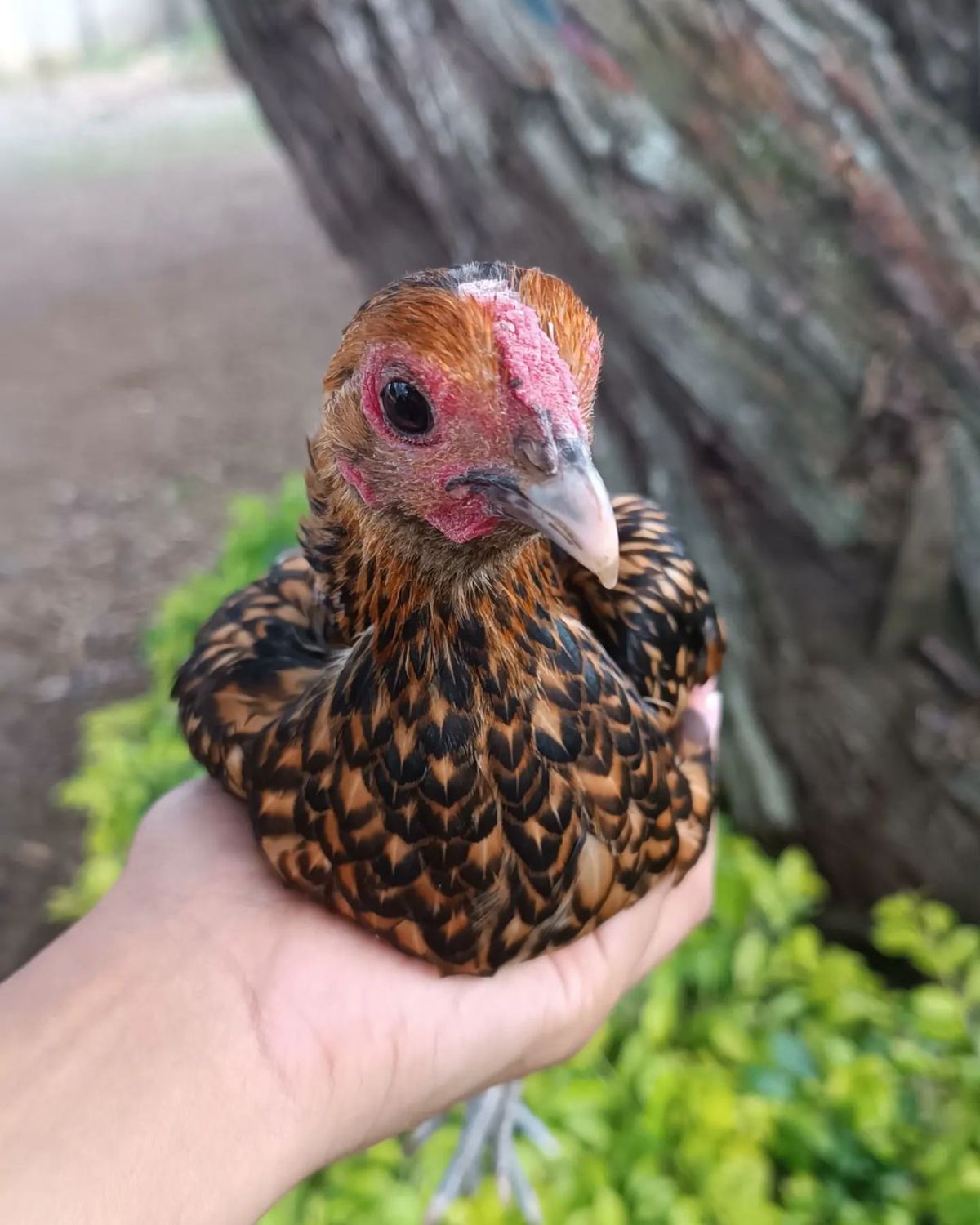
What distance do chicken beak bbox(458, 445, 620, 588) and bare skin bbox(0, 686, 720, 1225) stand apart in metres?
0.53

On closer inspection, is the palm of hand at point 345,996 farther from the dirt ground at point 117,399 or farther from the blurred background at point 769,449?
the dirt ground at point 117,399

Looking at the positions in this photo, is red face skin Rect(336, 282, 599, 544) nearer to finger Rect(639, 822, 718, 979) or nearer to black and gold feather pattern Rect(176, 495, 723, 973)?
black and gold feather pattern Rect(176, 495, 723, 973)

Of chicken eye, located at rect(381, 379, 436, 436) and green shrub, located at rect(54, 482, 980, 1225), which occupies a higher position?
chicken eye, located at rect(381, 379, 436, 436)

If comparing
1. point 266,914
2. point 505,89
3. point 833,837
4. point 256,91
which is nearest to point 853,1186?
point 833,837

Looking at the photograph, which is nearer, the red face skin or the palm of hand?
the red face skin

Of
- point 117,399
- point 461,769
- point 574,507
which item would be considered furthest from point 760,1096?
point 117,399

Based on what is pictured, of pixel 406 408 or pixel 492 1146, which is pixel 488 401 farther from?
pixel 492 1146

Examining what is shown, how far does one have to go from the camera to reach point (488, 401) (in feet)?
2.76

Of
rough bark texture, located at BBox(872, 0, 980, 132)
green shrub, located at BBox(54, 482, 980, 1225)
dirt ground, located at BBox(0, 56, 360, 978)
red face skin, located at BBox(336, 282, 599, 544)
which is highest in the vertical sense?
dirt ground, located at BBox(0, 56, 360, 978)

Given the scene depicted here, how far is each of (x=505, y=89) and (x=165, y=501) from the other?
2.83 metres

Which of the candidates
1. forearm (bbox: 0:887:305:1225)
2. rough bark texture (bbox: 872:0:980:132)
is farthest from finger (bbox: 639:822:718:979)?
rough bark texture (bbox: 872:0:980:132)

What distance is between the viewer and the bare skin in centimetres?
Result: 94

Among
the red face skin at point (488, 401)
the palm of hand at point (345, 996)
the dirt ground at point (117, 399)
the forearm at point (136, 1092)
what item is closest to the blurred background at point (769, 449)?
the palm of hand at point (345, 996)

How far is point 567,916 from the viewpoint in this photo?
110cm
